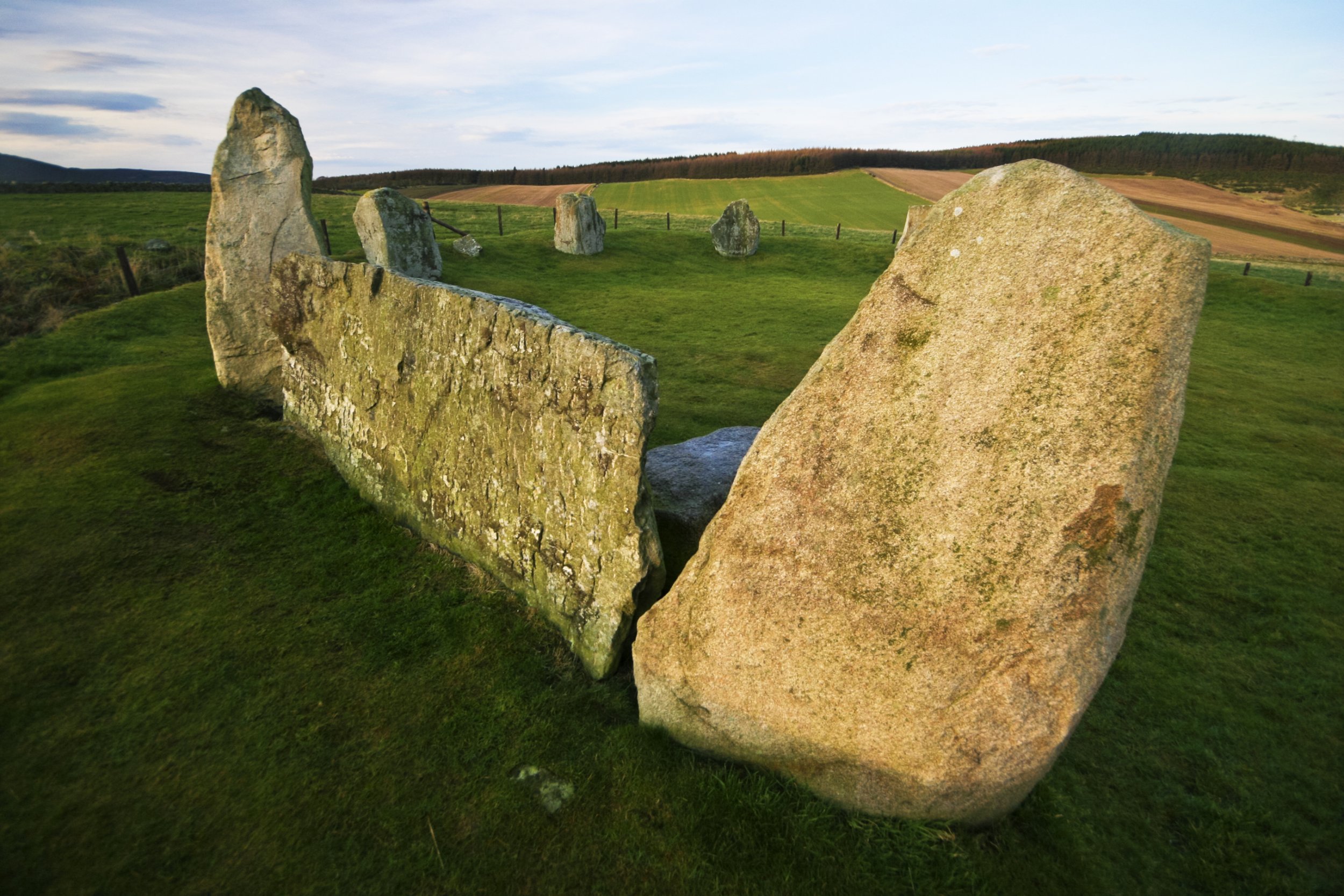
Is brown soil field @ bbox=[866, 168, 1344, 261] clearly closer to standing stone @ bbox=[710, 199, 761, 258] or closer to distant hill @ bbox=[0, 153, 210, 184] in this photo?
standing stone @ bbox=[710, 199, 761, 258]

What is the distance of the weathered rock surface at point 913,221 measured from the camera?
335cm

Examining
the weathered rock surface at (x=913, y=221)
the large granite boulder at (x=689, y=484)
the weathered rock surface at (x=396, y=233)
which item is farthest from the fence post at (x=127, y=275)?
the weathered rock surface at (x=913, y=221)

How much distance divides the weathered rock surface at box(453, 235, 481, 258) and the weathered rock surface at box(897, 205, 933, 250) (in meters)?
12.5

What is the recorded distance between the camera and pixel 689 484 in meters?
5.82

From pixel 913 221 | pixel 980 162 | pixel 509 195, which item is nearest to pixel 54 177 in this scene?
pixel 509 195

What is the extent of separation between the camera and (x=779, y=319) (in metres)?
16.8

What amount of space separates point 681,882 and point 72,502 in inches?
251

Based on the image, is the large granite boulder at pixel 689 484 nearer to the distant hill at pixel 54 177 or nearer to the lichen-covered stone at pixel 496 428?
the lichen-covered stone at pixel 496 428

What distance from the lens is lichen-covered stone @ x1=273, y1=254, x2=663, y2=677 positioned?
166 inches

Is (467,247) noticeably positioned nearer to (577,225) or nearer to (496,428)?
(577,225)

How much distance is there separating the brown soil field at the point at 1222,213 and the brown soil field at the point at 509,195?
2769cm

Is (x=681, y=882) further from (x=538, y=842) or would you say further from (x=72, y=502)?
(x=72, y=502)

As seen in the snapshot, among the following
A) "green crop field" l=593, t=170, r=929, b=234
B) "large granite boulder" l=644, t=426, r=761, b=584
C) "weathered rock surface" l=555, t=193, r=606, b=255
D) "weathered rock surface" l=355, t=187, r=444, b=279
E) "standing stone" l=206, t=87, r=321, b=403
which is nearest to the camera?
"large granite boulder" l=644, t=426, r=761, b=584

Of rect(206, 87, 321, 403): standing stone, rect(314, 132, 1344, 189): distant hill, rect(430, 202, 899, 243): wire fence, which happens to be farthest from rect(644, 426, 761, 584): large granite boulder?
rect(314, 132, 1344, 189): distant hill
